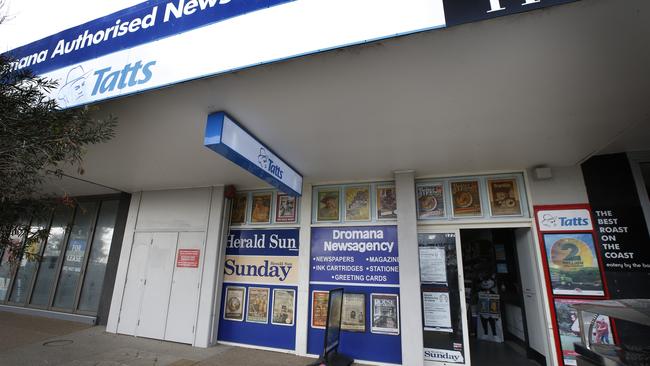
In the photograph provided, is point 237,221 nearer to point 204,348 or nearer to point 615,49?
point 204,348

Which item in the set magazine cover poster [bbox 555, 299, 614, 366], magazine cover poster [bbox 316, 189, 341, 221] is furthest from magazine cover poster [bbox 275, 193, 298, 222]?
magazine cover poster [bbox 555, 299, 614, 366]

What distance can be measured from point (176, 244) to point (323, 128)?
13.2 ft

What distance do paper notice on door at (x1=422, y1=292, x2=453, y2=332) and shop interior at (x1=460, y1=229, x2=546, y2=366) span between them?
A: 828mm

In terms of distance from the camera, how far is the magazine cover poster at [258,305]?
5160mm

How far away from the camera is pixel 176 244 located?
19.0ft

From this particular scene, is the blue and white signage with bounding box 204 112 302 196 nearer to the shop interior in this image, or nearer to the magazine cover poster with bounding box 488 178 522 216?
the magazine cover poster with bounding box 488 178 522 216

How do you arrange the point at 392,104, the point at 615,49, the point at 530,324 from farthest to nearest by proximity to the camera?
the point at 530,324, the point at 392,104, the point at 615,49

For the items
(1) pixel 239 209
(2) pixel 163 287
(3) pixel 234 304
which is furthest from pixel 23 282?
(1) pixel 239 209

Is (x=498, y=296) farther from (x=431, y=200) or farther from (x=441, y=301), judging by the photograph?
(x=431, y=200)

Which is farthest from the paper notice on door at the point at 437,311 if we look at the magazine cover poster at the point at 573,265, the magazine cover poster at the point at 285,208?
the magazine cover poster at the point at 285,208

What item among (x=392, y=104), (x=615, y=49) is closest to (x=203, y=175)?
(x=392, y=104)

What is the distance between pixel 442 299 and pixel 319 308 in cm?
184

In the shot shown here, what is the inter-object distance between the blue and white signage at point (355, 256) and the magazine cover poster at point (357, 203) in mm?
183

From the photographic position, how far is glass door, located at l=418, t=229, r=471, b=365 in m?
4.29
